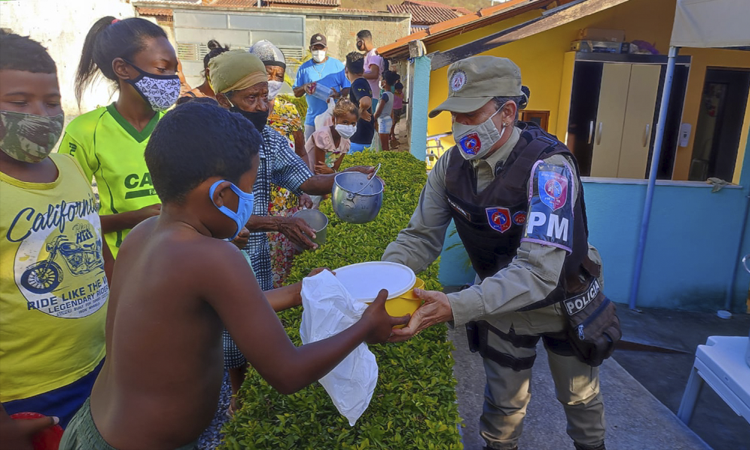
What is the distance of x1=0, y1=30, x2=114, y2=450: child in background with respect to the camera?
1.87 meters

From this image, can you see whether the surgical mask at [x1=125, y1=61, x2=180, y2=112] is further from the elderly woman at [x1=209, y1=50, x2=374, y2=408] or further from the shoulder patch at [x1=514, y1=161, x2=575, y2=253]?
the shoulder patch at [x1=514, y1=161, x2=575, y2=253]

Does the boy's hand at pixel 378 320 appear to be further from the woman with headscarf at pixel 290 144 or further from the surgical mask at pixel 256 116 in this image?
the woman with headscarf at pixel 290 144

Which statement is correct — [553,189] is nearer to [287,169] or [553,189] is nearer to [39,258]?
[287,169]

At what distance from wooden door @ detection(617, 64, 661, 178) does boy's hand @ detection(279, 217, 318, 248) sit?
6803mm

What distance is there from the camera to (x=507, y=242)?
2607 millimetres

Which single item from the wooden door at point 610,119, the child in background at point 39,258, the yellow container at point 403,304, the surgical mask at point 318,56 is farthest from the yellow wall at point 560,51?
→ the child in background at point 39,258

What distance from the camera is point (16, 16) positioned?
64.6 ft

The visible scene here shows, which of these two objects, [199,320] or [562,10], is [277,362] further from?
[562,10]

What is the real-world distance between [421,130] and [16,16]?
2100cm

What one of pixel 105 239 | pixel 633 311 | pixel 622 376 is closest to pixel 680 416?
pixel 622 376

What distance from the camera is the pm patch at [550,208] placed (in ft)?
7.36

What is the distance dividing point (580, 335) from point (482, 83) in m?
1.39

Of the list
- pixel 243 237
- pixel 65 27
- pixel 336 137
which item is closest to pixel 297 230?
pixel 243 237

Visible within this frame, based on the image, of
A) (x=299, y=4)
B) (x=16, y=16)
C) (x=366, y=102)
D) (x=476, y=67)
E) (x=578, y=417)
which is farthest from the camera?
(x=299, y=4)
